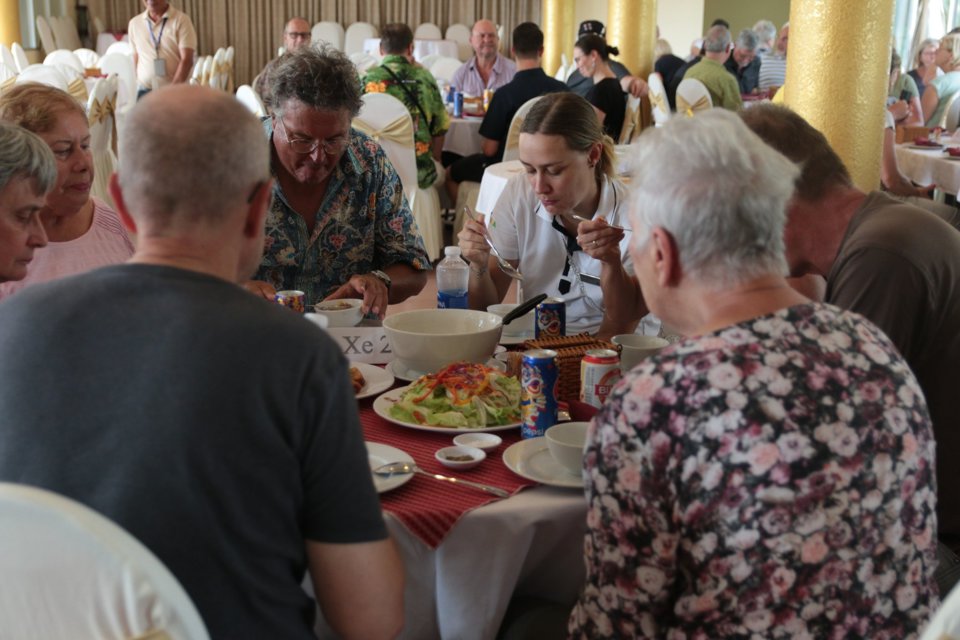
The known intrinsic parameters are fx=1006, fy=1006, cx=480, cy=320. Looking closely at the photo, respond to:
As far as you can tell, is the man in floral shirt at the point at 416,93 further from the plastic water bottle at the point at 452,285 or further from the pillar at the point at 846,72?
the plastic water bottle at the point at 452,285

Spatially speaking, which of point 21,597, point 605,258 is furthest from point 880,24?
point 21,597

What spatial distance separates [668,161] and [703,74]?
7.10 meters

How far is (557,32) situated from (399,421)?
12.3 m

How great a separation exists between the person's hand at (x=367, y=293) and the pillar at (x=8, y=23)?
9.39m

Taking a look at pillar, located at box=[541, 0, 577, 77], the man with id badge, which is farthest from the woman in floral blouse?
pillar, located at box=[541, 0, 577, 77]

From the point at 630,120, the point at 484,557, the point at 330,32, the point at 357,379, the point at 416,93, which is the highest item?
the point at 330,32

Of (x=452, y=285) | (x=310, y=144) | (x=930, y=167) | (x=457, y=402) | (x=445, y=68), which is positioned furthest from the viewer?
(x=445, y=68)

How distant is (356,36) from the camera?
556 inches

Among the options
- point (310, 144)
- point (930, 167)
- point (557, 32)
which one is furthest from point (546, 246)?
point (557, 32)

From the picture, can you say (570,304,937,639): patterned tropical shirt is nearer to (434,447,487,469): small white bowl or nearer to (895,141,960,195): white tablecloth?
(434,447,487,469): small white bowl

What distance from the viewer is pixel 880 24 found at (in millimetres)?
3748

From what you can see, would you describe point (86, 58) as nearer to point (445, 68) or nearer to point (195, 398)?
point (445, 68)

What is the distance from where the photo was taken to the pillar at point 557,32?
1341 cm

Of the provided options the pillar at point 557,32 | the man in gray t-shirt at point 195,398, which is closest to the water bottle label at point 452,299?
the man in gray t-shirt at point 195,398
